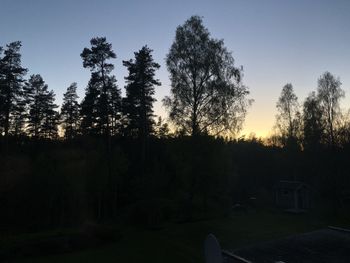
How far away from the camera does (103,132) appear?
36.3 meters

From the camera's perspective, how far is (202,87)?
24141 mm

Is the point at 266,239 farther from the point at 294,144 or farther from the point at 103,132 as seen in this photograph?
the point at 294,144

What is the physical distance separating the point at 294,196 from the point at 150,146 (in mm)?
15480

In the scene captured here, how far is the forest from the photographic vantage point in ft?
79.8

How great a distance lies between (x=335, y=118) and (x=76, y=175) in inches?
1065

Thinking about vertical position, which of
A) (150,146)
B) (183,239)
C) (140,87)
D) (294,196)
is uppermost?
(140,87)

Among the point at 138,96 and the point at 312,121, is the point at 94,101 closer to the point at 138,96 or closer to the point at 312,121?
the point at 138,96

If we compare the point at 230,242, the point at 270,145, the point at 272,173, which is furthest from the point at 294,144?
the point at 230,242

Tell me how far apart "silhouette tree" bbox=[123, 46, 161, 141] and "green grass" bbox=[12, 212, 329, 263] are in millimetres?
11297

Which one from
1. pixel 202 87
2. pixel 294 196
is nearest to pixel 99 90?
pixel 202 87

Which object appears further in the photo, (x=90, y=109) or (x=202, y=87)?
(x=90, y=109)

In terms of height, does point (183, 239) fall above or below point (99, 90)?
below

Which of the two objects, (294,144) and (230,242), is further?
(294,144)

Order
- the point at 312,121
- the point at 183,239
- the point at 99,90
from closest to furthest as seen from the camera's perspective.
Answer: the point at 183,239
the point at 99,90
the point at 312,121
